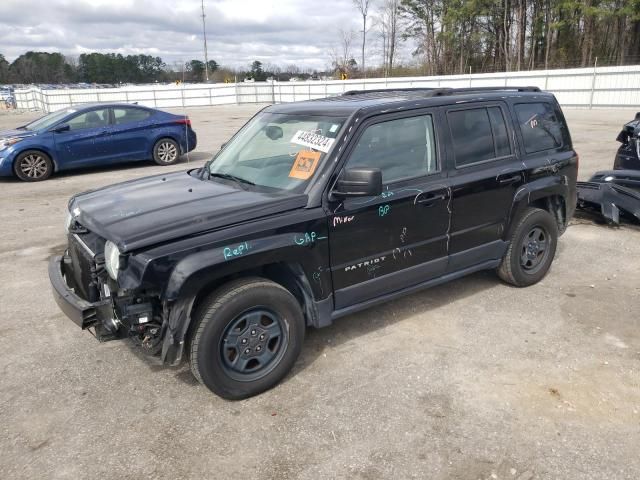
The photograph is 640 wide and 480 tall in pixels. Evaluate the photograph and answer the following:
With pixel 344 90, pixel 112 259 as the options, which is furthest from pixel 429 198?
pixel 344 90

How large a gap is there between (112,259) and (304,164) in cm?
142

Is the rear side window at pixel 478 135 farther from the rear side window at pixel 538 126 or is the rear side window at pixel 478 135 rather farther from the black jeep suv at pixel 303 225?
the rear side window at pixel 538 126

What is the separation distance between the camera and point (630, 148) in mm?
7988

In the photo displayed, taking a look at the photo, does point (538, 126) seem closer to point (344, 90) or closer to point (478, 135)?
point (478, 135)

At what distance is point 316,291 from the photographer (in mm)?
3520

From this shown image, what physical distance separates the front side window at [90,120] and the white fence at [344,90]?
71.0 ft

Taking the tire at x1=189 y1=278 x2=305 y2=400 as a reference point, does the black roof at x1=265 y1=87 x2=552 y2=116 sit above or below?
above

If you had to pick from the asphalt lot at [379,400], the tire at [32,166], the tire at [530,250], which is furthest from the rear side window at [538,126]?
the tire at [32,166]

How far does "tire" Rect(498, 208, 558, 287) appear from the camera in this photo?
4.71 metres

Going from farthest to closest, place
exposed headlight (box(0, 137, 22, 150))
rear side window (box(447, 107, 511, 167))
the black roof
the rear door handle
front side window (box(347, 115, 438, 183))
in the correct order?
exposed headlight (box(0, 137, 22, 150))
the rear door handle
rear side window (box(447, 107, 511, 167))
the black roof
front side window (box(347, 115, 438, 183))

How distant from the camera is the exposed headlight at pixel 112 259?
9.84ft

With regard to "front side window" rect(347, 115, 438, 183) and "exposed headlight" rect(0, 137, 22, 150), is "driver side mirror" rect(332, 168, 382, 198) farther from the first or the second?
"exposed headlight" rect(0, 137, 22, 150)

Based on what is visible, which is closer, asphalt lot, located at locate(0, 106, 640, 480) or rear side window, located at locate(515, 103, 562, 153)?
asphalt lot, located at locate(0, 106, 640, 480)

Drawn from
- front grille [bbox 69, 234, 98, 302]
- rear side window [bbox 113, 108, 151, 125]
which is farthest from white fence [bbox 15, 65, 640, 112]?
front grille [bbox 69, 234, 98, 302]
